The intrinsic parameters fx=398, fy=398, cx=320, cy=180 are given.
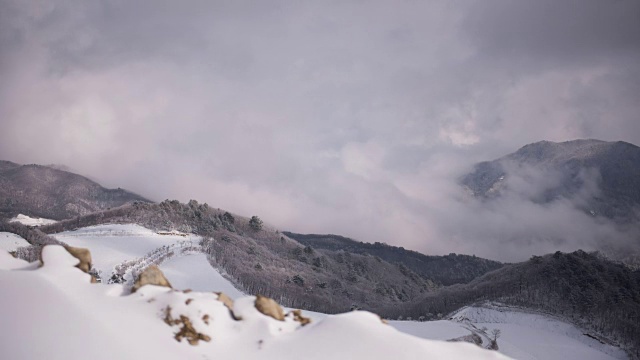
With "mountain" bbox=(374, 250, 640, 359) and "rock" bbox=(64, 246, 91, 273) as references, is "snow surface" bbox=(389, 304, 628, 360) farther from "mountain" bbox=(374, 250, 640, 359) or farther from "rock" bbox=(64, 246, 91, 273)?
"rock" bbox=(64, 246, 91, 273)

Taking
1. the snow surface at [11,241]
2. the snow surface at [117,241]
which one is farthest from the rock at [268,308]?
the snow surface at [117,241]

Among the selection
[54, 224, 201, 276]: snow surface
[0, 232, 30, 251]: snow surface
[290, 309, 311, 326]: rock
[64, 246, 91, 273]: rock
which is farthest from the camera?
[54, 224, 201, 276]: snow surface

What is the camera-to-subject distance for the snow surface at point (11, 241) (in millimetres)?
52125

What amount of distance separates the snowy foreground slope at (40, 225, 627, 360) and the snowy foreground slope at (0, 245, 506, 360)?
42673mm

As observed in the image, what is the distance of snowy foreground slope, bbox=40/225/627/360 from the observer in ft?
208

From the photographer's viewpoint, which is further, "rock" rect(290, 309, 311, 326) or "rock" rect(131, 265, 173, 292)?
Answer: "rock" rect(131, 265, 173, 292)

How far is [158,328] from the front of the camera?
616 inches

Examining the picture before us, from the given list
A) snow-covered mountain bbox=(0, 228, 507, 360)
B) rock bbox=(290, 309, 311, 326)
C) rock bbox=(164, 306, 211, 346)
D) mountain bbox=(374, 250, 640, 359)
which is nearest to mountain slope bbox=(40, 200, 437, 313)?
mountain bbox=(374, 250, 640, 359)

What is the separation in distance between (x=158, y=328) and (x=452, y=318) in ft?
250

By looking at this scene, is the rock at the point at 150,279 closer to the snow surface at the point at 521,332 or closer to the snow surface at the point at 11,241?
the snow surface at the point at 11,241

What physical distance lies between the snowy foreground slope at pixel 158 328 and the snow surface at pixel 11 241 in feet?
144

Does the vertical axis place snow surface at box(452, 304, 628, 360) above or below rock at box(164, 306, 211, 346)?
below

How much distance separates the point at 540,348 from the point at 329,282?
79.2m

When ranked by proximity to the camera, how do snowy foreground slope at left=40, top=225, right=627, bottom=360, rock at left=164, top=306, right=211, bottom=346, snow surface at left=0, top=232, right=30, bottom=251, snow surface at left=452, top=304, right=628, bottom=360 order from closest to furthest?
rock at left=164, top=306, right=211, bottom=346 → snow surface at left=0, top=232, right=30, bottom=251 → snowy foreground slope at left=40, top=225, right=627, bottom=360 → snow surface at left=452, top=304, right=628, bottom=360
